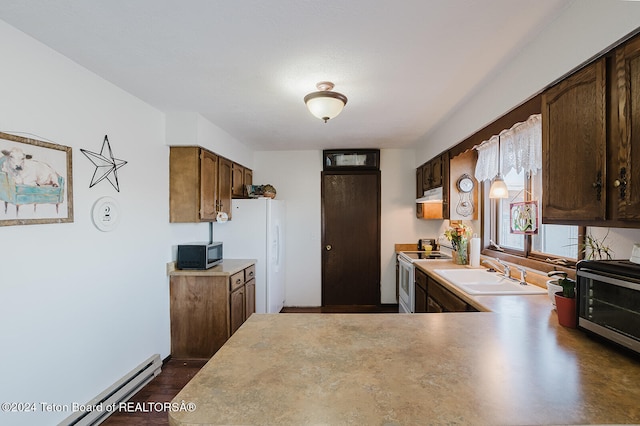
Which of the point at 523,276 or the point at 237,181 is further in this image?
the point at 237,181

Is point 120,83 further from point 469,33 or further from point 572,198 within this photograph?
point 572,198

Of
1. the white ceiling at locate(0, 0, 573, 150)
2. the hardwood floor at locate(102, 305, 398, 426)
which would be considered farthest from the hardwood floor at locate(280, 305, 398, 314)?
the white ceiling at locate(0, 0, 573, 150)

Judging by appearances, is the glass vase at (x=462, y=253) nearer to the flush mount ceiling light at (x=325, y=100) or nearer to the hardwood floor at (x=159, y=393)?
the flush mount ceiling light at (x=325, y=100)

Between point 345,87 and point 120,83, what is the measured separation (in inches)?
67.2

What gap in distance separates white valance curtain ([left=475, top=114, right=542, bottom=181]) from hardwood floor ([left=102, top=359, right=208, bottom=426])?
303 centimetres

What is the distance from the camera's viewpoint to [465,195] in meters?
3.27

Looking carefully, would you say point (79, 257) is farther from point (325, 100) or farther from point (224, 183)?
point (325, 100)

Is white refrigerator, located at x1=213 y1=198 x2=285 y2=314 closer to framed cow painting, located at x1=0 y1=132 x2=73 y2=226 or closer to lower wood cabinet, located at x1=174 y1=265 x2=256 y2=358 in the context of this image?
lower wood cabinet, located at x1=174 y1=265 x2=256 y2=358

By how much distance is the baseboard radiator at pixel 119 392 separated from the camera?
188cm

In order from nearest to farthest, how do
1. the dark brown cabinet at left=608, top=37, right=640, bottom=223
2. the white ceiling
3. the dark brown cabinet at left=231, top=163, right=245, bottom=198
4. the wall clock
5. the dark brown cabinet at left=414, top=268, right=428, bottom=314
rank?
the dark brown cabinet at left=608, top=37, right=640, bottom=223
the white ceiling
the dark brown cabinet at left=414, top=268, right=428, bottom=314
the wall clock
the dark brown cabinet at left=231, top=163, right=245, bottom=198

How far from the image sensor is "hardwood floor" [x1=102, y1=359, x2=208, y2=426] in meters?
2.05

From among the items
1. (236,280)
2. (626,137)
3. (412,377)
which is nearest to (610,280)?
(626,137)

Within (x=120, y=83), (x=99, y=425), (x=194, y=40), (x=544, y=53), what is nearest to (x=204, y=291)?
(x=99, y=425)

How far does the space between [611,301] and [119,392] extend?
3056 millimetres
